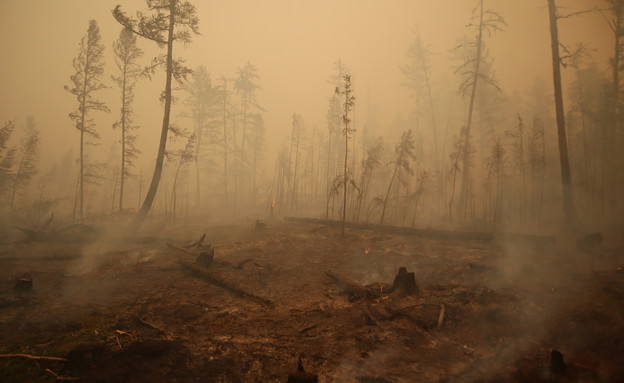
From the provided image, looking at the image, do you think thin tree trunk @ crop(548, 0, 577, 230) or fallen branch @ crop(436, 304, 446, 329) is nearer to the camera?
fallen branch @ crop(436, 304, 446, 329)

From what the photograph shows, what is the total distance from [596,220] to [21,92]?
441 ft

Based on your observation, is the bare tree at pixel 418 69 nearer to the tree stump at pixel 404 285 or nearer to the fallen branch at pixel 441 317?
the tree stump at pixel 404 285

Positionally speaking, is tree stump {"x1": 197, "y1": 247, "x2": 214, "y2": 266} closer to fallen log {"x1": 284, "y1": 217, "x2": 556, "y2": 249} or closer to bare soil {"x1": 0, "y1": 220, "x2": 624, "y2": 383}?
bare soil {"x1": 0, "y1": 220, "x2": 624, "y2": 383}

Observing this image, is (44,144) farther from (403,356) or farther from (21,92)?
(403,356)

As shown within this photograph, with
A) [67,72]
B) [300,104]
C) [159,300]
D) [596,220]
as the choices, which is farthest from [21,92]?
[596,220]

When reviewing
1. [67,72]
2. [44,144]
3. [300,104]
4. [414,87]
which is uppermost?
[67,72]

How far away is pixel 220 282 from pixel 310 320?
3003mm

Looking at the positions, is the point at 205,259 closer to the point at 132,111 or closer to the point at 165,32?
the point at 165,32

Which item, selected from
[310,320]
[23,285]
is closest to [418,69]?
[310,320]

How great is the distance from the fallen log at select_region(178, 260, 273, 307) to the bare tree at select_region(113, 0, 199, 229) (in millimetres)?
7247

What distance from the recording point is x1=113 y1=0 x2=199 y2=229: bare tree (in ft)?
43.4

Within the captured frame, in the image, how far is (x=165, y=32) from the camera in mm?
13977

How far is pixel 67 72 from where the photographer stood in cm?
11812

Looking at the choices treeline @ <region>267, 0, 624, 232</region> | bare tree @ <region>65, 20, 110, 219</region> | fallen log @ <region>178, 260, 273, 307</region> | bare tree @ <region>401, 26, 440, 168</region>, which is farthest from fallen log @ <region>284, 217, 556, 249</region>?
bare tree @ <region>401, 26, 440, 168</region>
